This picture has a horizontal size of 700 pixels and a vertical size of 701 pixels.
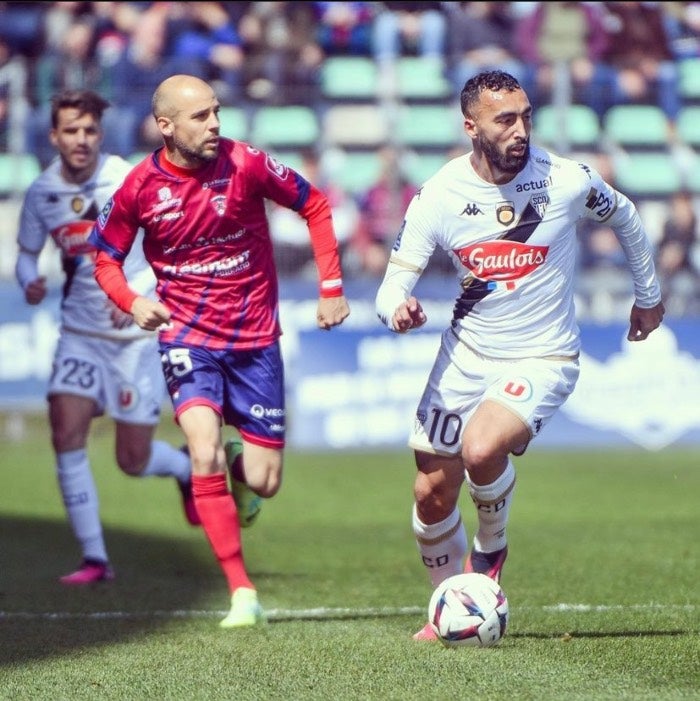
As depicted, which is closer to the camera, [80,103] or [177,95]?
[177,95]

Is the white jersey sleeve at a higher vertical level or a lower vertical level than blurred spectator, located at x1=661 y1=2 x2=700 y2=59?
lower

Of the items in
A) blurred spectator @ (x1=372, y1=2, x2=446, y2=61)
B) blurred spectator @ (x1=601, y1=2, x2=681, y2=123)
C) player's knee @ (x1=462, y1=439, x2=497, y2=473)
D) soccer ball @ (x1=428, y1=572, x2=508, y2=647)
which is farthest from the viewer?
blurred spectator @ (x1=601, y1=2, x2=681, y2=123)

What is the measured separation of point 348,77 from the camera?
16.4m

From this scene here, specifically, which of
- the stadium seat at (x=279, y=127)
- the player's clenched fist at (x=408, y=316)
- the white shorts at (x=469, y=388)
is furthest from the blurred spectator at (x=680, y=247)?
the player's clenched fist at (x=408, y=316)

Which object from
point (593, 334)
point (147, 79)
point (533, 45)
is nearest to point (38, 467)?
point (147, 79)

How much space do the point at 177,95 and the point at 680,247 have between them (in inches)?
412

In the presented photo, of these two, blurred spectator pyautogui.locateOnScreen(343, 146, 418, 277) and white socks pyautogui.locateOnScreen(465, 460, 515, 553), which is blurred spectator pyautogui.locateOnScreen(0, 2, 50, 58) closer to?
blurred spectator pyautogui.locateOnScreen(343, 146, 418, 277)

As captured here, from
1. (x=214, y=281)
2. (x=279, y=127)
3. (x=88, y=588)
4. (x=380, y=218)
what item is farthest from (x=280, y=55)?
(x=214, y=281)

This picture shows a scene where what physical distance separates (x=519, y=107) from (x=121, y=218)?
1977mm

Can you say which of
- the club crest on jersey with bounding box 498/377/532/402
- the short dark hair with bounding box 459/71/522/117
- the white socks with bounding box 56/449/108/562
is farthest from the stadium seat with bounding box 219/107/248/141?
the club crest on jersey with bounding box 498/377/532/402

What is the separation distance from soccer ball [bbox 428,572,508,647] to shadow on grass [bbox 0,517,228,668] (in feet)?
4.61

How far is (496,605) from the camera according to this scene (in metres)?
6.05

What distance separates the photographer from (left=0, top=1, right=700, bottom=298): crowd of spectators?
51.1 ft

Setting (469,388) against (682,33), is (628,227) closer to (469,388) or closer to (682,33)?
(469,388)
